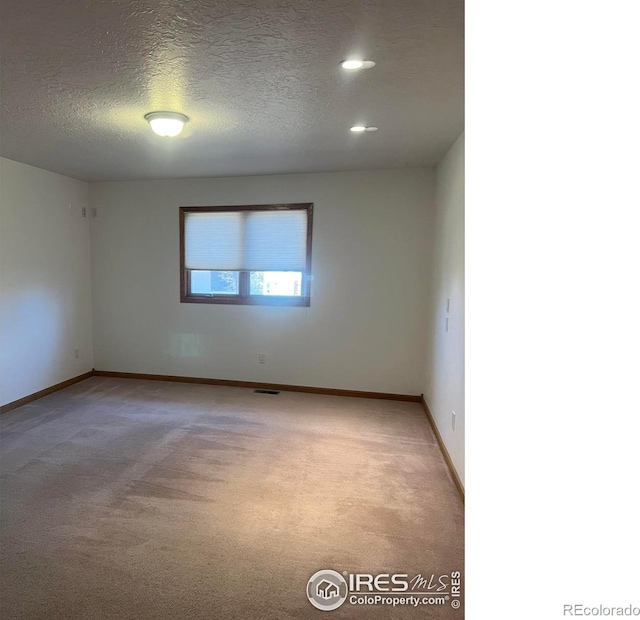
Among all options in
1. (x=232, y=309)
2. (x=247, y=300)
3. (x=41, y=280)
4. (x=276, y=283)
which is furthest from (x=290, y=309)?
(x=41, y=280)

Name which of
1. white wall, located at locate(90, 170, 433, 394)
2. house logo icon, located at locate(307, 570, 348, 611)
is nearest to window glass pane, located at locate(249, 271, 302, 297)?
white wall, located at locate(90, 170, 433, 394)

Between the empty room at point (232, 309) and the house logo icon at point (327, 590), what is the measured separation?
0.04 ft

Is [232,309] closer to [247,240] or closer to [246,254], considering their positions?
[246,254]

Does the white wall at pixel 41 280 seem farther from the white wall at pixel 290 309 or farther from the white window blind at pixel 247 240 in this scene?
the white window blind at pixel 247 240

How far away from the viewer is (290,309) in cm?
475

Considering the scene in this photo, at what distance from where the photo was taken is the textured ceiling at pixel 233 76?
1590 millimetres

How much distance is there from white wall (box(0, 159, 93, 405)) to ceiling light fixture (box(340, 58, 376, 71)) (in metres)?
3.72

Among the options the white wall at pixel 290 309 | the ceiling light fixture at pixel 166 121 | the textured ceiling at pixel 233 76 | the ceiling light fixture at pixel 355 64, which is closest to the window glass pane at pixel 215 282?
the white wall at pixel 290 309

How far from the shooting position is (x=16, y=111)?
8.75 feet

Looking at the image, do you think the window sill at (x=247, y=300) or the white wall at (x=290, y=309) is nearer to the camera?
the white wall at (x=290, y=309)
